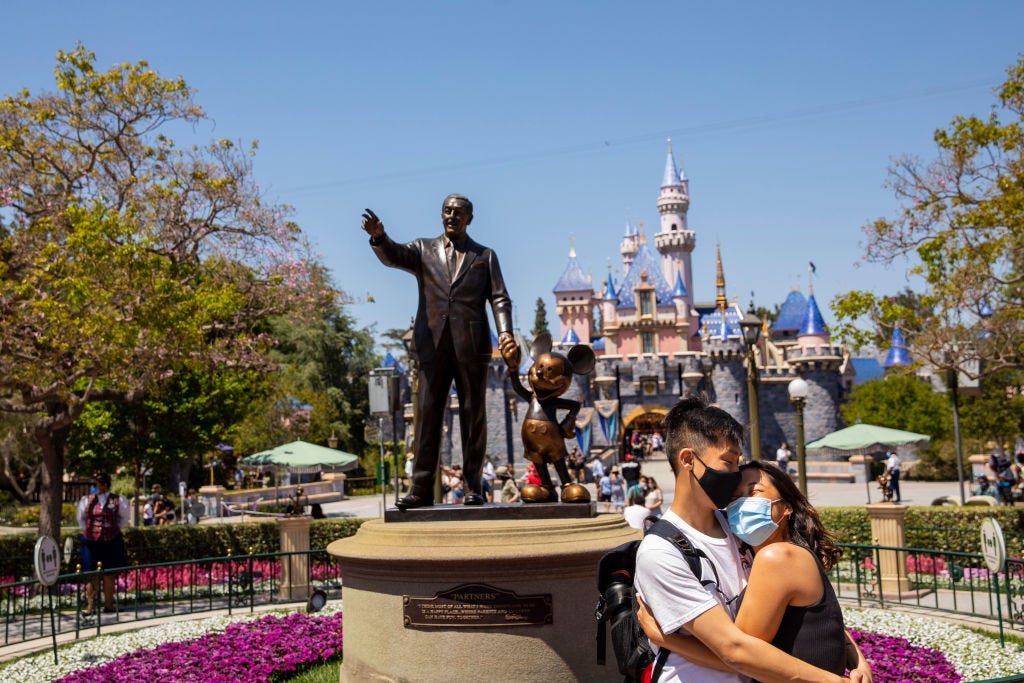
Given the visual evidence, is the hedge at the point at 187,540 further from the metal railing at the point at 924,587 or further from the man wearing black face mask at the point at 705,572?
the man wearing black face mask at the point at 705,572

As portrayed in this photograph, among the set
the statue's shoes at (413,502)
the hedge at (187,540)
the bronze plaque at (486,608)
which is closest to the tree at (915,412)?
the hedge at (187,540)

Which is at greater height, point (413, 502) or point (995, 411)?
point (413, 502)

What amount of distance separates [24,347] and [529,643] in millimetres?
10465

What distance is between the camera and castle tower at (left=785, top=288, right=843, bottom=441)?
52.1m

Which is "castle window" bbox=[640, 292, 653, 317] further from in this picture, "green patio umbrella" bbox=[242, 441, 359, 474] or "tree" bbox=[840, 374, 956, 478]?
"green patio umbrella" bbox=[242, 441, 359, 474]

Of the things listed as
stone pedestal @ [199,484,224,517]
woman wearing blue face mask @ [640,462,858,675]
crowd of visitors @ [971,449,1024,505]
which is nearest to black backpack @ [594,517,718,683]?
woman wearing blue face mask @ [640,462,858,675]

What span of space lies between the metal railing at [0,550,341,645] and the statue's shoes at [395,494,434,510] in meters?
4.57

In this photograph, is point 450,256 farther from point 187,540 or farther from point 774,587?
point 187,540

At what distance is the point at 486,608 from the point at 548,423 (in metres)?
1.49

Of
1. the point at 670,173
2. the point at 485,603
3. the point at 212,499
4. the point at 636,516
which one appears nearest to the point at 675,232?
the point at 670,173

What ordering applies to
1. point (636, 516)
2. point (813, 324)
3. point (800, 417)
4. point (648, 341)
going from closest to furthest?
1. point (636, 516)
2. point (800, 417)
3. point (813, 324)
4. point (648, 341)

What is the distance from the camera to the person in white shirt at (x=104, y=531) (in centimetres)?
1113

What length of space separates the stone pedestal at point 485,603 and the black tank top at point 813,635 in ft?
8.96

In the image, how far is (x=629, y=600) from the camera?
11.0 ft
